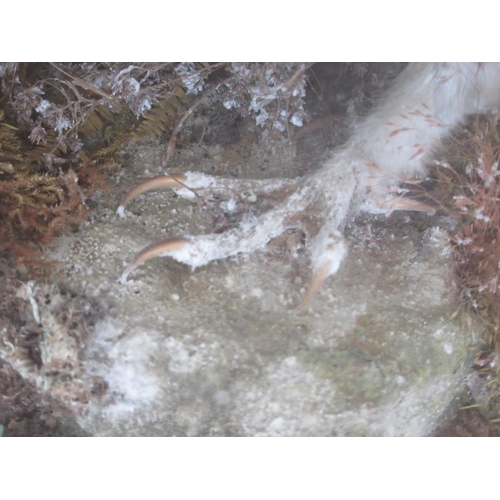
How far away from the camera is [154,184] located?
62.4 inches

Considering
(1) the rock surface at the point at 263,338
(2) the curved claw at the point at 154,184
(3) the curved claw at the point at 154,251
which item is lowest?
(1) the rock surface at the point at 263,338

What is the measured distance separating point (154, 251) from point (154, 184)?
0.24 metres

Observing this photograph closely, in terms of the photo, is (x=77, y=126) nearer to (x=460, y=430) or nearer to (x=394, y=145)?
(x=394, y=145)

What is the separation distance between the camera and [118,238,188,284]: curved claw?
150cm

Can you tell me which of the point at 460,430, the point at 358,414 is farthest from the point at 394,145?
the point at 460,430

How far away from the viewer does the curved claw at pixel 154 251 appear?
150 centimetres

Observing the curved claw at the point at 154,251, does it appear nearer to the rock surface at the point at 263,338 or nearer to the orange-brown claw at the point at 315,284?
the rock surface at the point at 263,338

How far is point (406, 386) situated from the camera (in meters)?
1.53

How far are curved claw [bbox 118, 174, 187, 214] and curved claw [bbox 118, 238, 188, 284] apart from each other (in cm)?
19

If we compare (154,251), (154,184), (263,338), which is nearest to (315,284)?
(263,338)

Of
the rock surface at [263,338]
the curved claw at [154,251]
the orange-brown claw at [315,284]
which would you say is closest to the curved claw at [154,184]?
the rock surface at [263,338]

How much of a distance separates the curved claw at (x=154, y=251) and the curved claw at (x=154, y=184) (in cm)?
19

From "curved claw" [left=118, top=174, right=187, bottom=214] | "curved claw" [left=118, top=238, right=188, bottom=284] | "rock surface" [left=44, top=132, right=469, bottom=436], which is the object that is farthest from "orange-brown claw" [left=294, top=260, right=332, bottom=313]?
"curved claw" [left=118, top=174, right=187, bottom=214]

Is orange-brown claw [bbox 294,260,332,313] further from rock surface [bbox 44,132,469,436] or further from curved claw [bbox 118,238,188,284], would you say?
curved claw [bbox 118,238,188,284]
